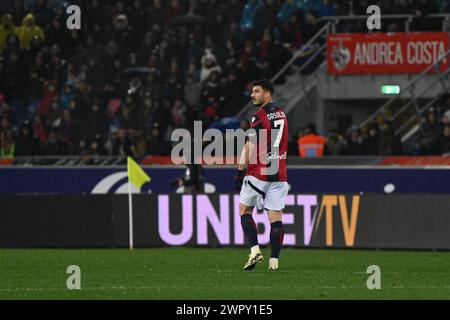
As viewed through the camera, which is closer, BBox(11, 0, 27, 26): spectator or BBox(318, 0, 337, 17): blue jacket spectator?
BBox(318, 0, 337, 17): blue jacket spectator

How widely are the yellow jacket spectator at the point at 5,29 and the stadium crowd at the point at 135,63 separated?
0.03m

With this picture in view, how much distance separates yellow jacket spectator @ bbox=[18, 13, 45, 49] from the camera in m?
29.5

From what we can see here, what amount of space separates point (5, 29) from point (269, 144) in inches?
660

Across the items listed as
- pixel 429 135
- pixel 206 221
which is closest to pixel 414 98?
pixel 429 135

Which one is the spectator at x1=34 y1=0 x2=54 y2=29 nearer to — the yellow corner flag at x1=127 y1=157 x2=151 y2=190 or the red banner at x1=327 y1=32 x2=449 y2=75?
the red banner at x1=327 y1=32 x2=449 y2=75

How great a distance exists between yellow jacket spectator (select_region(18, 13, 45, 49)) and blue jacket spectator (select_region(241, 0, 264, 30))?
4679 millimetres

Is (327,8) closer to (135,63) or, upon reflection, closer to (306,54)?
(306,54)

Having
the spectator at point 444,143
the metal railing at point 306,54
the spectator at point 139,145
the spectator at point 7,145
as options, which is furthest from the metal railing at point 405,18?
the spectator at point 7,145

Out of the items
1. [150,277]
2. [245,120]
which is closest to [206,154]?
→ [245,120]

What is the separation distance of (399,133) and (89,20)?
7.98 meters

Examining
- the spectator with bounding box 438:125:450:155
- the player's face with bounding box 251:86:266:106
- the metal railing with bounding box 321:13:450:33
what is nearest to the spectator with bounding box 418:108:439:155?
the spectator with bounding box 438:125:450:155

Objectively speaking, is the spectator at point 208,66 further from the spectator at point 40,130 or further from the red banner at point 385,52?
the spectator at point 40,130

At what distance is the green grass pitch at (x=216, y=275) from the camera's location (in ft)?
39.9
